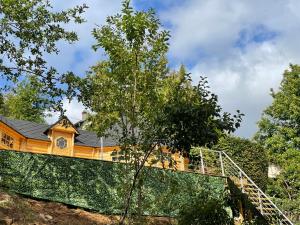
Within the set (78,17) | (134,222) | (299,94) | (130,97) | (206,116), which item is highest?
(299,94)

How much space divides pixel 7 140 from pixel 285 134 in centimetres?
1986

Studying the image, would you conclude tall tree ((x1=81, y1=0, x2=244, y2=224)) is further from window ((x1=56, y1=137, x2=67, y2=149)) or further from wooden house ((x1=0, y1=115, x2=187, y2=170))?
window ((x1=56, y1=137, x2=67, y2=149))

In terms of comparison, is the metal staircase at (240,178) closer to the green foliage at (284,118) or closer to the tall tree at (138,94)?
the tall tree at (138,94)

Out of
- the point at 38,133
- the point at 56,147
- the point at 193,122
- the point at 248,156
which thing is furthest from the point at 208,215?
the point at 38,133

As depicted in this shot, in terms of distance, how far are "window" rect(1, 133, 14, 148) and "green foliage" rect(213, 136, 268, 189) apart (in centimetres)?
1445

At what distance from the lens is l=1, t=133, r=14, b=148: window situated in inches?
1172

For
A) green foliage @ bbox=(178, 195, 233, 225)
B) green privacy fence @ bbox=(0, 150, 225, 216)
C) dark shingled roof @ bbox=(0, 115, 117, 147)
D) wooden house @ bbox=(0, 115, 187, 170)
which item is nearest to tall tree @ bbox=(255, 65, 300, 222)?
wooden house @ bbox=(0, 115, 187, 170)

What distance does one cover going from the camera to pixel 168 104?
10.8 m

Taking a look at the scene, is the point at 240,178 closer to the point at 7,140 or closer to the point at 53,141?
the point at 7,140

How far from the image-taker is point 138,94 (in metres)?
11.9

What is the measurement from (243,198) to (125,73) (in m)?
4.70

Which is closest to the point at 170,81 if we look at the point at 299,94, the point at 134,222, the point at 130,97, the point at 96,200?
the point at 130,97

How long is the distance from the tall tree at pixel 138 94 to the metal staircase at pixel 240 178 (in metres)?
6.12

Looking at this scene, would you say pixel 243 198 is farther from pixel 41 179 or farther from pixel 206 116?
pixel 41 179
